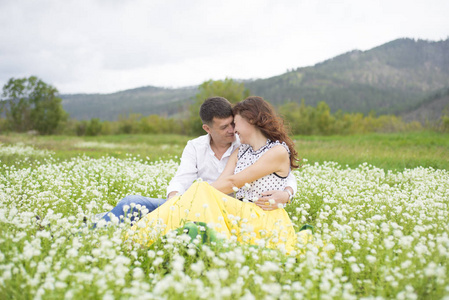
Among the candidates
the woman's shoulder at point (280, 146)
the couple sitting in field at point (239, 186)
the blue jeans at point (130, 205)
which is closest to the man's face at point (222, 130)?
the couple sitting in field at point (239, 186)

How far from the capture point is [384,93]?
183875mm

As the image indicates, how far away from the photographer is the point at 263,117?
14.5 ft

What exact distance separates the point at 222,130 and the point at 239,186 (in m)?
0.97

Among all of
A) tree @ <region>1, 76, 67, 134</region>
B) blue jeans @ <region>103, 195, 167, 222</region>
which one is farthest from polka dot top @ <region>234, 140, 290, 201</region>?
tree @ <region>1, 76, 67, 134</region>

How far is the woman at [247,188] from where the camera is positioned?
3820 millimetres

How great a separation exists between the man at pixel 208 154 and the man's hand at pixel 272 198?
3.8 inches

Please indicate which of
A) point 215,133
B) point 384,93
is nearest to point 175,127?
point 215,133

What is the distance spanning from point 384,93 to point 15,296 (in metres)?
205

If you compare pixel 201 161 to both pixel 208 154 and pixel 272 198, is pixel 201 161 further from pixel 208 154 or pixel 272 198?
pixel 272 198

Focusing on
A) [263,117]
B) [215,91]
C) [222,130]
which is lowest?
[222,130]

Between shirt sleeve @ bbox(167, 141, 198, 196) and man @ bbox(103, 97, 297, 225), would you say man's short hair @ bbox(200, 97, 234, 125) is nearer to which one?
man @ bbox(103, 97, 297, 225)

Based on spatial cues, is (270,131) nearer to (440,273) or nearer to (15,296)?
(440,273)

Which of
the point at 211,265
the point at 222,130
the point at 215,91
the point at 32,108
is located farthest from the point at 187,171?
the point at 32,108

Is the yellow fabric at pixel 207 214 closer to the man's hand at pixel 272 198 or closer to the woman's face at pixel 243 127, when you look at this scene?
the man's hand at pixel 272 198
